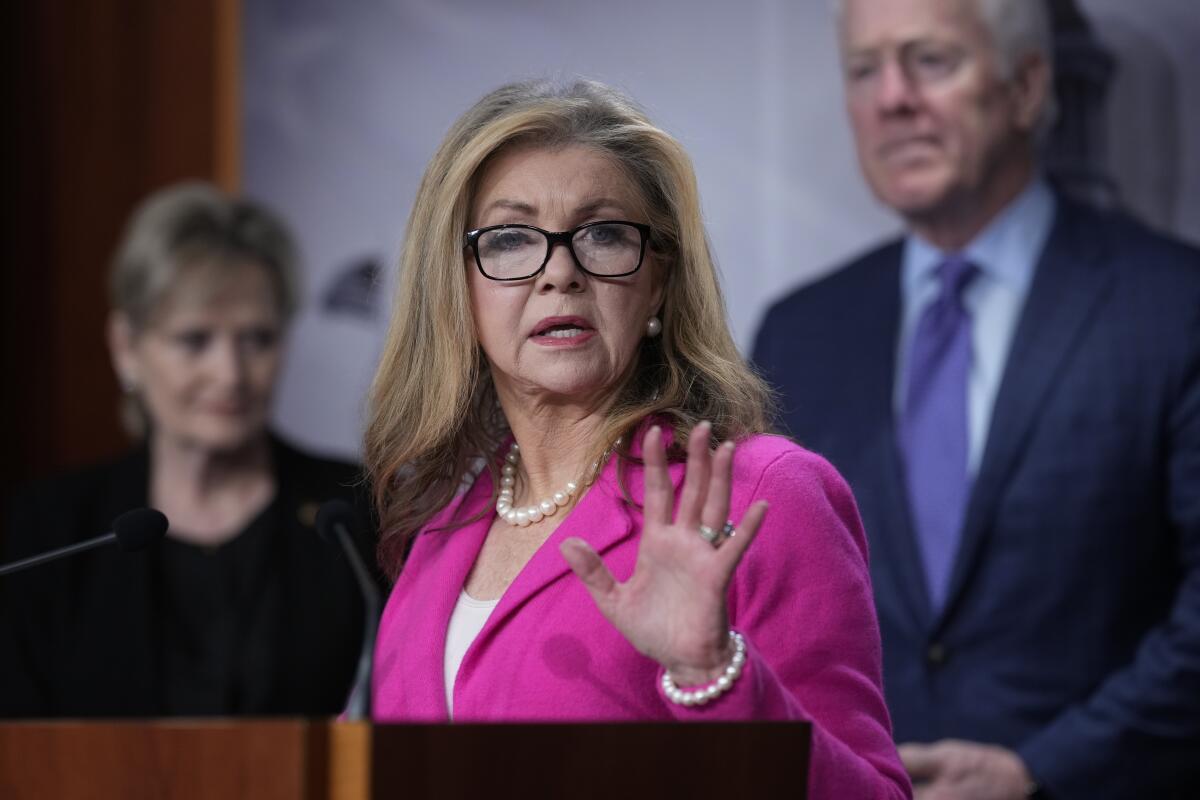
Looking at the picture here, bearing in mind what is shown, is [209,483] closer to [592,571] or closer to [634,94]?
[634,94]

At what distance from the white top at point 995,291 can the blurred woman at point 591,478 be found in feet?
4.03

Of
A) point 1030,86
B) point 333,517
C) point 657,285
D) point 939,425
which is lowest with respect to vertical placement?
point 939,425

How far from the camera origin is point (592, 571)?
135cm

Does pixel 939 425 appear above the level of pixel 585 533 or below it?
below

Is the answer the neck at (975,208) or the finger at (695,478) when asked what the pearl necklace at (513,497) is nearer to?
the finger at (695,478)

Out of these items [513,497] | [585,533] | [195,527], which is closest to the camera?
[585,533]

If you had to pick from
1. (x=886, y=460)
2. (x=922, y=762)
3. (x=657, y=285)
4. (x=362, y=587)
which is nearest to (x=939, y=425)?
(x=886, y=460)

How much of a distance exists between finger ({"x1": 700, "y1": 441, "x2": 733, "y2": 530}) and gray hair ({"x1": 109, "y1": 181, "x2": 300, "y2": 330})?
222 centimetres

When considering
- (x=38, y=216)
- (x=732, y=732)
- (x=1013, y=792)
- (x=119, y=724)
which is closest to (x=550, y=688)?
(x=732, y=732)

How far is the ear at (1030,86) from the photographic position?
2945 millimetres

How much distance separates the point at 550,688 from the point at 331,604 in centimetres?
174

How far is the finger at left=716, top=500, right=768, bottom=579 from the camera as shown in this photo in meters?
1.30

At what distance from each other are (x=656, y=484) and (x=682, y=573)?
8 centimetres

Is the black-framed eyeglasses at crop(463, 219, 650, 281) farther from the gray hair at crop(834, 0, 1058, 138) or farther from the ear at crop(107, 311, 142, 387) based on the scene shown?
the ear at crop(107, 311, 142, 387)
